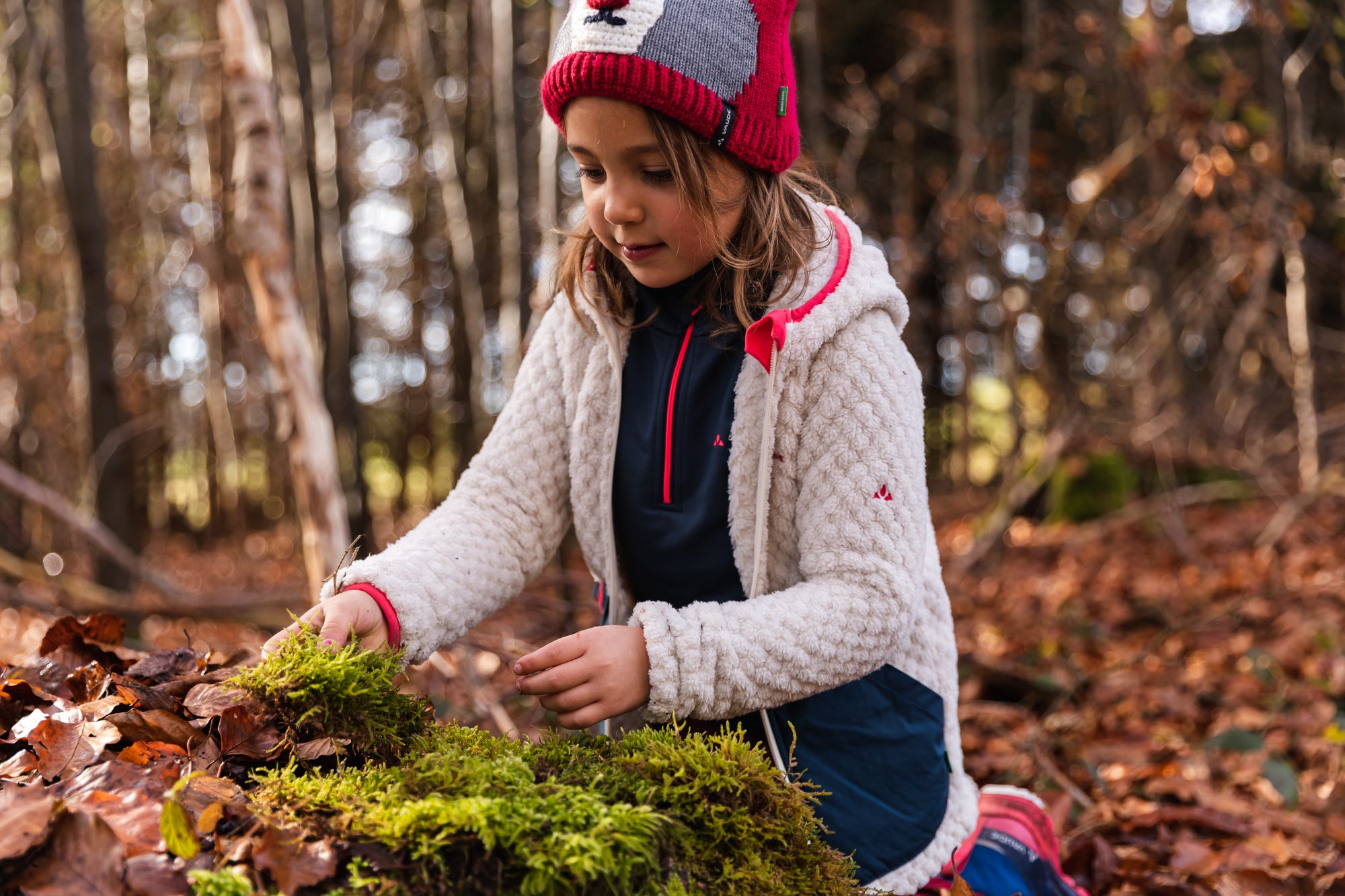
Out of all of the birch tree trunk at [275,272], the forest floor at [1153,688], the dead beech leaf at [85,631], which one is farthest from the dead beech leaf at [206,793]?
the birch tree trunk at [275,272]

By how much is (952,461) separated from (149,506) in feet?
45.8

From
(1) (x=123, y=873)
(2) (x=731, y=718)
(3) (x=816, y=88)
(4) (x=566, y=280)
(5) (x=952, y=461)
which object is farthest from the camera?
(5) (x=952, y=461)

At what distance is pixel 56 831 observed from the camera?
1.13 metres

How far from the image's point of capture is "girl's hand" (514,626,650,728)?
1.50 metres

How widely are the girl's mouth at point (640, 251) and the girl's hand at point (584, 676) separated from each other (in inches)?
28.8

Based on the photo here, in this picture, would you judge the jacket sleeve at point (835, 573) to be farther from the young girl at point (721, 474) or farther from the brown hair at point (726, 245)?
the brown hair at point (726, 245)

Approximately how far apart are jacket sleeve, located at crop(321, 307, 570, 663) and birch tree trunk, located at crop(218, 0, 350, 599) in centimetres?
228

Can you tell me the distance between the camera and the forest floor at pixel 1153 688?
2717 mm

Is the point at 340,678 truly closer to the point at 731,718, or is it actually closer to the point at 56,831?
the point at 56,831

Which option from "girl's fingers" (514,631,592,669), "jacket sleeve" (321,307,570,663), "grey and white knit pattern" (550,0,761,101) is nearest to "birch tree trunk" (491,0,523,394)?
"jacket sleeve" (321,307,570,663)

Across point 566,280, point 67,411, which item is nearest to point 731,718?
point 566,280

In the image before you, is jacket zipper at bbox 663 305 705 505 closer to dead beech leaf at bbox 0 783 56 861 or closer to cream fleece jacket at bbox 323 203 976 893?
cream fleece jacket at bbox 323 203 976 893

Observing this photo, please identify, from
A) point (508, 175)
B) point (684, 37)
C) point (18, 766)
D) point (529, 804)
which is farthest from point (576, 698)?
point (508, 175)

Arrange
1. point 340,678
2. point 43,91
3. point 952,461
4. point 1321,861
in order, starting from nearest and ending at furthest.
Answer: point 340,678
point 1321,861
point 43,91
point 952,461
